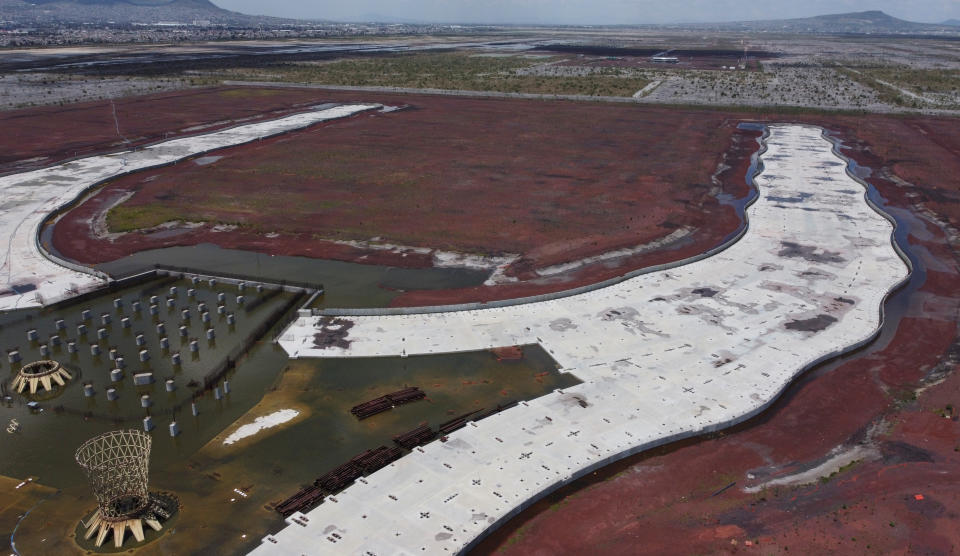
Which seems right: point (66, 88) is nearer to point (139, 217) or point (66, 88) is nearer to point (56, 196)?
point (56, 196)

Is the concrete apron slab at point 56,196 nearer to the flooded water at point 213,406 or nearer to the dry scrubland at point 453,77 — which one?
the flooded water at point 213,406

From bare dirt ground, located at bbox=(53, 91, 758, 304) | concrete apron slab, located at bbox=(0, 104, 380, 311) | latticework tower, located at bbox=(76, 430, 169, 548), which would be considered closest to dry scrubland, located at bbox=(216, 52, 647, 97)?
bare dirt ground, located at bbox=(53, 91, 758, 304)

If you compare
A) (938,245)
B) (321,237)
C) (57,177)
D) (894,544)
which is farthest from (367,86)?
(894,544)

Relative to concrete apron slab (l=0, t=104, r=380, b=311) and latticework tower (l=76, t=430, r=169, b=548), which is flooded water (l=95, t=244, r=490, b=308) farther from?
latticework tower (l=76, t=430, r=169, b=548)

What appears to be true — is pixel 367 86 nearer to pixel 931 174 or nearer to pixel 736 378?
pixel 931 174

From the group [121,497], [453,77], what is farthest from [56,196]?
[453,77]

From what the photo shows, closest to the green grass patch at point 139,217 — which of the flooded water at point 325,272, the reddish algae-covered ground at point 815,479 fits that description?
the flooded water at point 325,272
